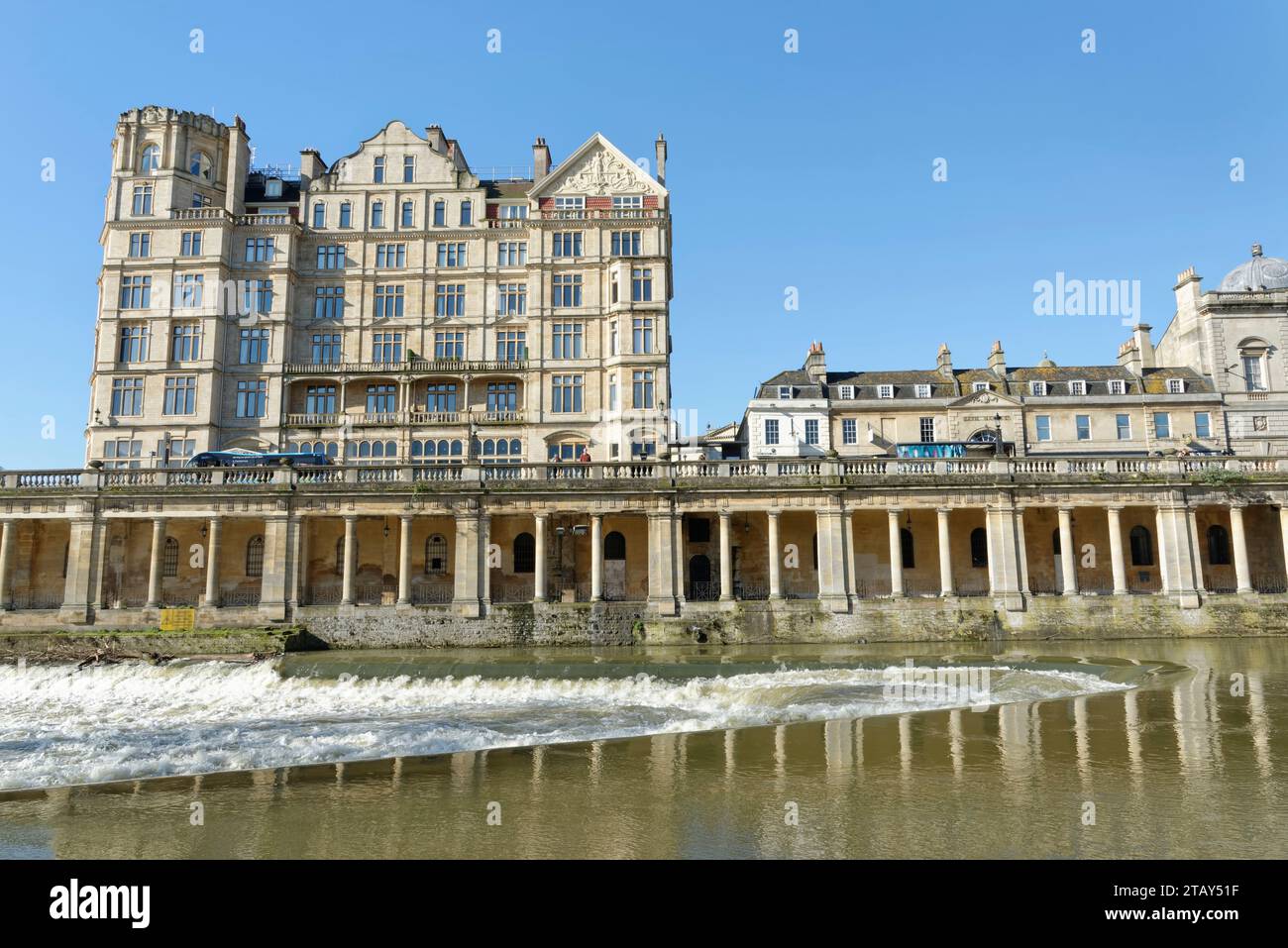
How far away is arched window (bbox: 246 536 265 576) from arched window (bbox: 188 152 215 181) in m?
28.5

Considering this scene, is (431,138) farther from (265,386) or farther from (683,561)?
(683,561)

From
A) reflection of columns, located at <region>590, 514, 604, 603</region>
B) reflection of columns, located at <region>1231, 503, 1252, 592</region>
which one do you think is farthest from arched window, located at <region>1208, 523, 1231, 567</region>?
reflection of columns, located at <region>590, 514, 604, 603</region>

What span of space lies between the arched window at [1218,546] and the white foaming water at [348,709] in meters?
21.8

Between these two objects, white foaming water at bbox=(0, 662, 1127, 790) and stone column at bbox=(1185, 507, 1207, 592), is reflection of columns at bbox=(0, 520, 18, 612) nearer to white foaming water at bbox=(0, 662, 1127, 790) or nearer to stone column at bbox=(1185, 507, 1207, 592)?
white foaming water at bbox=(0, 662, 1127, 790)

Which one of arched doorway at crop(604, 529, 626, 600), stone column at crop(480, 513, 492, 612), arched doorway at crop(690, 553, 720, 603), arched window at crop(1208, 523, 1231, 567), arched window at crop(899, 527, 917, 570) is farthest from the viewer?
arched doorway at crop(604, 529, 626, 600)

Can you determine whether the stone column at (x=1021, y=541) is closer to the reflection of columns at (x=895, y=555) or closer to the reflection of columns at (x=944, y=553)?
the reflection of columns at (x=944, y=553)

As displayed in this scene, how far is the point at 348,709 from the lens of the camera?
20.7m

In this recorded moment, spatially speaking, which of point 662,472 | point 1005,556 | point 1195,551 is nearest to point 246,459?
point 662,472

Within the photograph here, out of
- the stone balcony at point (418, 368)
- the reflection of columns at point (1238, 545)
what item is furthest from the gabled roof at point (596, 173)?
the reflection of columns at point (1238, 545)

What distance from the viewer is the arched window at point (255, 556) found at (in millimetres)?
38156

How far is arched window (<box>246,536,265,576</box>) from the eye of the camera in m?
38.2

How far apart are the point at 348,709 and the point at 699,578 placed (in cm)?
2081
